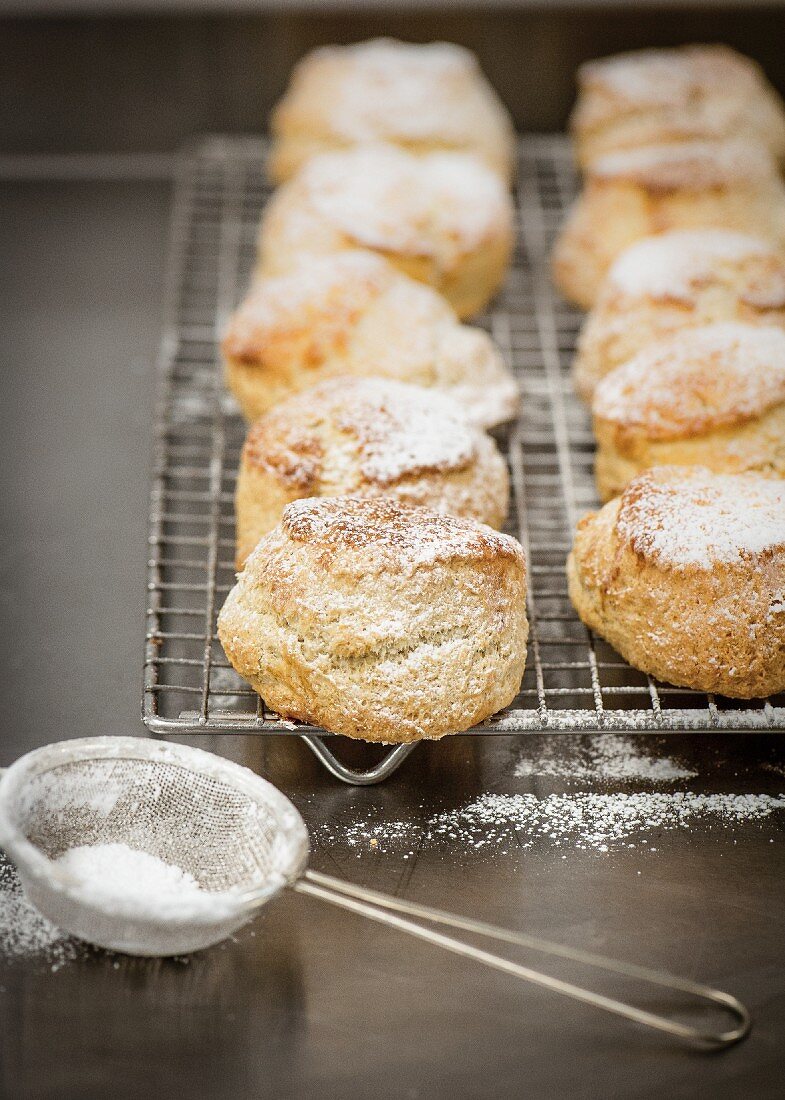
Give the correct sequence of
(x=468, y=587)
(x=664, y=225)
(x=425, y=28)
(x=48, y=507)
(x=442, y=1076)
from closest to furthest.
→ (x=442, y=1076) → (x=468, y=587) → (x=48, y=507) → (x=664, y=225) → (x=425, y=28)

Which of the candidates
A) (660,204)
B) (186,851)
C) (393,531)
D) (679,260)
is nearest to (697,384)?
(679,260)

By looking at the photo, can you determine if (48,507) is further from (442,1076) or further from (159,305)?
(442,1076)

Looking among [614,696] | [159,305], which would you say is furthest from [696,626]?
[159,305]

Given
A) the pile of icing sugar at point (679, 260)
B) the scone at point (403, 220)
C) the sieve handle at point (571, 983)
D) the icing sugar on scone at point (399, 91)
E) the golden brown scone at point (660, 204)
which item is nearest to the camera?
the sieve handle at point (571, 983)

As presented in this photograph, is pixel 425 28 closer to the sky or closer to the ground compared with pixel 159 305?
closer to the sky

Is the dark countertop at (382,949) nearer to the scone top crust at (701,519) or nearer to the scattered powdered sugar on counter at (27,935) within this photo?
the scattered powdered sugar on counter at (27,935)

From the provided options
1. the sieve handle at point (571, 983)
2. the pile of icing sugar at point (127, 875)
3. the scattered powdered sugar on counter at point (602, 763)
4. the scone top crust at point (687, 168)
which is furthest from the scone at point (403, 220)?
the sieve handle at point (571, 983)

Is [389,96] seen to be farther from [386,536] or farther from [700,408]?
[386,536]
